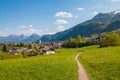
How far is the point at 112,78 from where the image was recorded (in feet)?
118

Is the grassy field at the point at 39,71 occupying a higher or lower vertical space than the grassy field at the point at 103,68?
higher

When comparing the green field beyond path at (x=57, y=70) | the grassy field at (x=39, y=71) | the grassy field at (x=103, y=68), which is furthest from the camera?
the grassy field at (x=39, y=71)

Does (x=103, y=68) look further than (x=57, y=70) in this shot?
Yes

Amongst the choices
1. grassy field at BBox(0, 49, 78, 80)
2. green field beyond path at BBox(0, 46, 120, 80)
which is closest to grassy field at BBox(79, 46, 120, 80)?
green field beyond path at BBox(0, 46, 120, 80)

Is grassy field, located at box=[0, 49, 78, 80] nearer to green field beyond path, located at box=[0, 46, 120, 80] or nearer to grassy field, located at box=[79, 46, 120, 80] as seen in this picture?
green field beyond path, located at box=[0, 46, 120, 80]

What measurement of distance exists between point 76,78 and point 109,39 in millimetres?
148777

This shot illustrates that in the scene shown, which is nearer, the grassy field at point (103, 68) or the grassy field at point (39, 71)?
the grassy field at point (103, 68)

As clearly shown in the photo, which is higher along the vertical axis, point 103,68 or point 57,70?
point 57,70

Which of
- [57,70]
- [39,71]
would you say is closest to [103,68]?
[57,70]

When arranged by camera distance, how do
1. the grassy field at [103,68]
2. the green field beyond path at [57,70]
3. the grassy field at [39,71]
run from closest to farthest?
the grassy field at [103,68]
the green field beyond path at [57,70]
the grassy field at [39,71]

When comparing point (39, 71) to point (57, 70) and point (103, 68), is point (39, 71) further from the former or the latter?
point (103, 68)

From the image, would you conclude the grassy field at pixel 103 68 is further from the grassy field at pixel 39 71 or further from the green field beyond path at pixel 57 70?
the grassy field at pixel 39 71

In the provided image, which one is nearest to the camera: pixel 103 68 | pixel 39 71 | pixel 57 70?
pixel 39 71

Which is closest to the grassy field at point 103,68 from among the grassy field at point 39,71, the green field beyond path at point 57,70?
the green field beyond path at point 57,70
